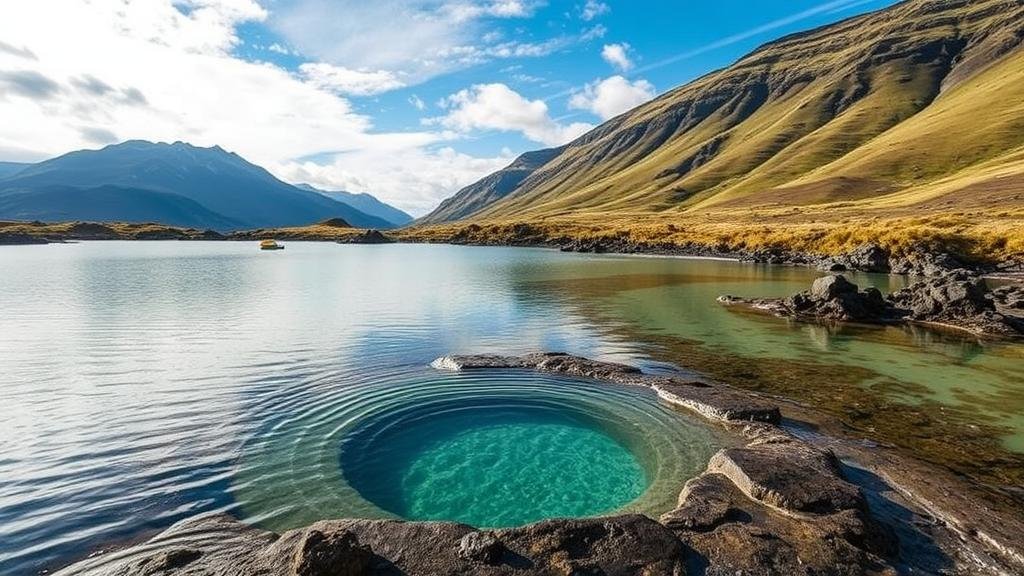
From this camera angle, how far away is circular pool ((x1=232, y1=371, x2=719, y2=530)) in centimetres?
1505

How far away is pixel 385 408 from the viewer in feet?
73.7

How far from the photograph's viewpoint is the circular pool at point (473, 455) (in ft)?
49.4

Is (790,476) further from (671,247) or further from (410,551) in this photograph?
(671,247)

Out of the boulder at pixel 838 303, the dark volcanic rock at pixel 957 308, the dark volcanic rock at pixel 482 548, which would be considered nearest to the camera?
the dark volcanic rock at pixel 482 548

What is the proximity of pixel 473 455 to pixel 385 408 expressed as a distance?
17.8ft

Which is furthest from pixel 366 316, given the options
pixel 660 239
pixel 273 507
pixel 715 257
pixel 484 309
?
pixel 660 239

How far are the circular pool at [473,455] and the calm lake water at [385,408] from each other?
85mm

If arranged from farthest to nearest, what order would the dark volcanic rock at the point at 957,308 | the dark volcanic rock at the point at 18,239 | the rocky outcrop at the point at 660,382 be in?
the dark volcanic rock at the point at 18,239
the dark volcanic rock at the point at 957,308
the rocky outcrop at the point at 660,382

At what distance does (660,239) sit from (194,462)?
126 meters

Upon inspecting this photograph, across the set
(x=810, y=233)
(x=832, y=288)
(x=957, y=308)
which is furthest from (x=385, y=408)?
(x=810, y=233)

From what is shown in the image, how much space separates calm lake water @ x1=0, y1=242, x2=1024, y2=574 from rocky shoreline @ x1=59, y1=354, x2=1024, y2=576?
66.0 inches

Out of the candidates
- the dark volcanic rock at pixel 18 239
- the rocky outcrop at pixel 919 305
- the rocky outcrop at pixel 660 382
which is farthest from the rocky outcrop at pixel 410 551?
the dark volcanic rock at pixel 18 239

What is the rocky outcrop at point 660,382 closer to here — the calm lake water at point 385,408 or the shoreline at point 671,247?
the calm lake water at point 385,408

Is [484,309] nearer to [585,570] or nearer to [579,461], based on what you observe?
[579,461]
